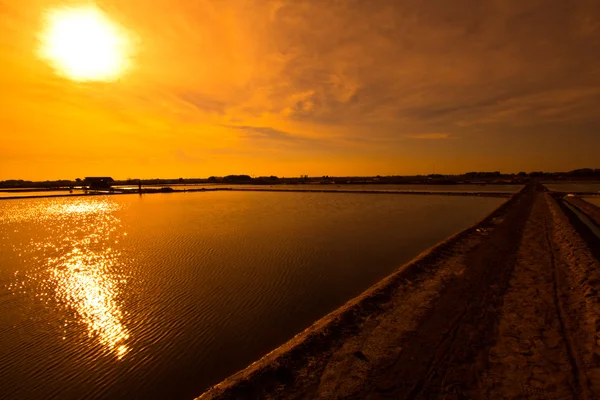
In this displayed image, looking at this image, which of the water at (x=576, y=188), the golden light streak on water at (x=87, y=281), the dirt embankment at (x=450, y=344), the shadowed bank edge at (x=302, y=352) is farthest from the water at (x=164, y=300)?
the water at (x=576, y=188)

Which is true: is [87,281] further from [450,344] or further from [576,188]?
[576,188]

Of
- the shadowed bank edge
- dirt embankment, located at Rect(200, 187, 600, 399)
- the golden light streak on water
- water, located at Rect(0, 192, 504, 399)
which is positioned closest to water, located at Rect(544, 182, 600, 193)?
water, located at Rect(0, 192, 504, 399)

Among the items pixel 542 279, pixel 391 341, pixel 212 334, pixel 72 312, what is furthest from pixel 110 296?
pixel 542 279

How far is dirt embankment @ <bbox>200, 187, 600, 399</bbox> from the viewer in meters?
5.00

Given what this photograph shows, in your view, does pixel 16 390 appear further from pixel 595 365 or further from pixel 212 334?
pixel 595 365

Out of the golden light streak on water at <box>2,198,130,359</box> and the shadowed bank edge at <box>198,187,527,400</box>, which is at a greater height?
the shadowed bank edge at <box>198,187,527,400</box>

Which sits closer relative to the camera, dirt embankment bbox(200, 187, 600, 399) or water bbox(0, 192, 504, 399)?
dirt embankment bbox(200, 187, 600, 399)

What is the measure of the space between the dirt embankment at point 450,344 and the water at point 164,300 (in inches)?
48.9

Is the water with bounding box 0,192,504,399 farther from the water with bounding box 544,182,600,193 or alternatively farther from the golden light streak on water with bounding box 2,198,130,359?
the water with bounding box 544,182,600,193

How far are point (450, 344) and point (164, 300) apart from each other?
867 centimetres

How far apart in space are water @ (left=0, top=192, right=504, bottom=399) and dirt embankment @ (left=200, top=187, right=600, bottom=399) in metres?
1.24

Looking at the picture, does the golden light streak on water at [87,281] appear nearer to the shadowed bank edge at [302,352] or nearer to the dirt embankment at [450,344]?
the shadowed bank edge at [302,352]

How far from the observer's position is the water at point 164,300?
20.4 feet

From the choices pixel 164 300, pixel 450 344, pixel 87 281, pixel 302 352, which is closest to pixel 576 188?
pixel 450 344
